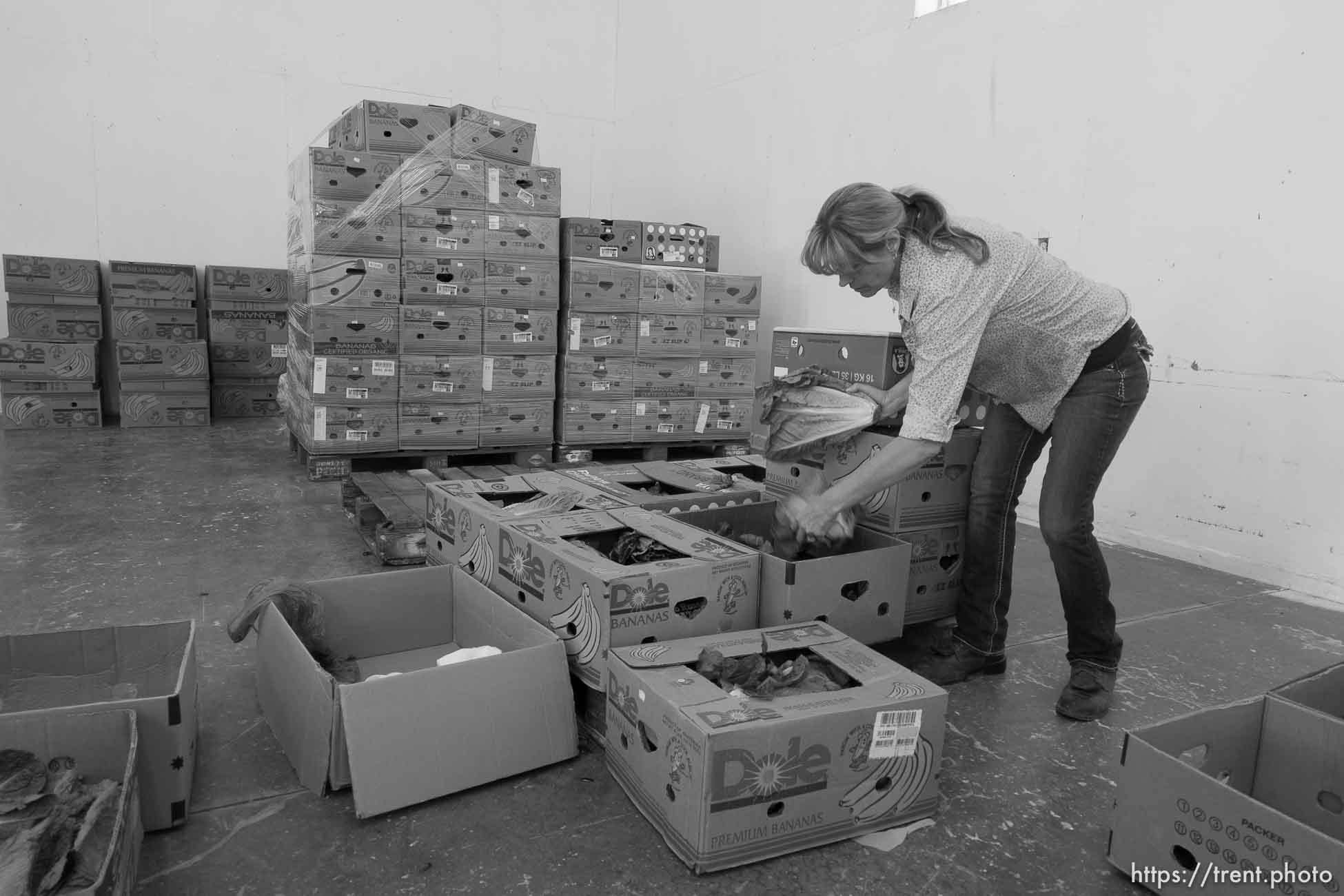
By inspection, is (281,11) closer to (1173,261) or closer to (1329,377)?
(1173,261)

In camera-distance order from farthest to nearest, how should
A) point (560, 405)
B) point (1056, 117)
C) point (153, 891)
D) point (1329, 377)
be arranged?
1. point (560, 405)
2. point (1056, 117)
3. point (1329, 377)
4. point (153, 891)

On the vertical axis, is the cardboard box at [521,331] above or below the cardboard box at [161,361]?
above

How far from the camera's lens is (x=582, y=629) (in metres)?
2.17

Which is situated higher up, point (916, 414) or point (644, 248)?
point (644, 248)

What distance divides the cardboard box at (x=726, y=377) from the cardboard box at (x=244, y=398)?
12.6 ft

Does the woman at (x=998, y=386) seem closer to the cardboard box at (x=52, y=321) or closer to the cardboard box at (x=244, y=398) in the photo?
the cardboard box at (x=244, y=398)

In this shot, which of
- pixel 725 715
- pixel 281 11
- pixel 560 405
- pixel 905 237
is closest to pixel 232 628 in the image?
pixel 725 715

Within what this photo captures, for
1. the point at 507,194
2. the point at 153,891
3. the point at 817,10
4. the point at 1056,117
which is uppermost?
the point at 817,10

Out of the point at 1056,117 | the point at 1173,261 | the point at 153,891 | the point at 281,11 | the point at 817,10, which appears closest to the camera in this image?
the point at 153,891

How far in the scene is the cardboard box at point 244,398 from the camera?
7.56 metres

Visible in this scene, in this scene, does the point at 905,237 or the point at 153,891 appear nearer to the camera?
the point at 153,891

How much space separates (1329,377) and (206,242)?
314 inches

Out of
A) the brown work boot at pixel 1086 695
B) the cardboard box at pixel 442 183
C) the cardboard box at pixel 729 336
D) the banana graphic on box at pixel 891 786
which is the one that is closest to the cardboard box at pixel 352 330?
the cardboard box at pixel 442 183

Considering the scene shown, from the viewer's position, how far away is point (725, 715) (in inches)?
66.1
